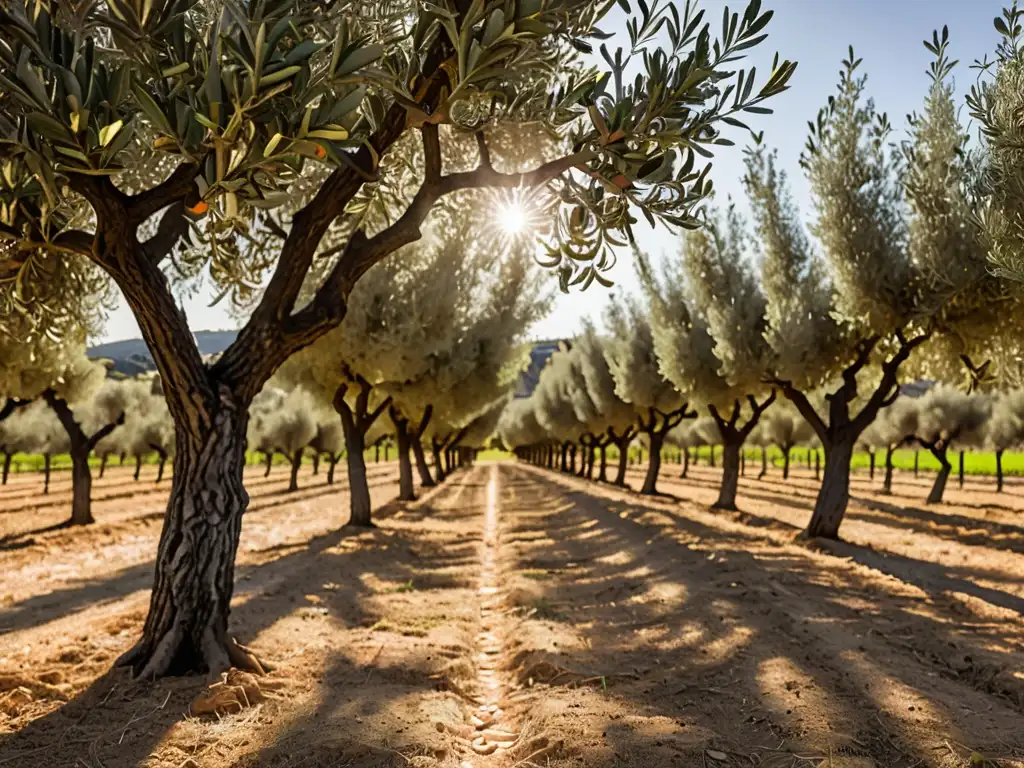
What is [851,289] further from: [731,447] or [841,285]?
[731,447]

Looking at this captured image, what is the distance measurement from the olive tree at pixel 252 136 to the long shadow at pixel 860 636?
3879 millimetres

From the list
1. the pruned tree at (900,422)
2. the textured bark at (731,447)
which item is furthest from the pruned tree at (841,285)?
the pruned tree at (900,422)

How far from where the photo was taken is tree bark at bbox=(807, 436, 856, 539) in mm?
16609

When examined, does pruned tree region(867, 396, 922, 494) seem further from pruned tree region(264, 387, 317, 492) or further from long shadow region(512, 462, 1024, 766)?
pruned tree region(264, 387, 317, 492)

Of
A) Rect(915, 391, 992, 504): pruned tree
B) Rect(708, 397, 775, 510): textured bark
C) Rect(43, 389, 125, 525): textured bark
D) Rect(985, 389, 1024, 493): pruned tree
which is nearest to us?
Rect(43, 389, 125, 525): textured bark

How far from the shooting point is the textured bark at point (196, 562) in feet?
19.8

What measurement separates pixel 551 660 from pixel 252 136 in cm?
543

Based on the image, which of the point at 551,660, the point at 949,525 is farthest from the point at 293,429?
the point at 551,660

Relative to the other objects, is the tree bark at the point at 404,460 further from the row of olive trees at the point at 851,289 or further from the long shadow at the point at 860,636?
the long shadow at the point at 860,636

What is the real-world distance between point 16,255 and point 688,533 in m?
14.5

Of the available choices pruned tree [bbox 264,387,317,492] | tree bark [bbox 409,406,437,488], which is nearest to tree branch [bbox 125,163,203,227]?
tree bark [bbox 409,406,437,488]

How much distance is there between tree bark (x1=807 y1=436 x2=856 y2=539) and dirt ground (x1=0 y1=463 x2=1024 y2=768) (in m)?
0.75

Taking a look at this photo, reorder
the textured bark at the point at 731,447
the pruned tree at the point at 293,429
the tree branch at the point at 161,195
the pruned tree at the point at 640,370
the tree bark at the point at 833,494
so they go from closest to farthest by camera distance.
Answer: the tree branch at the point at 161,195
the tree bark at the point at 833,494
the textured bark at the point at 731,447
the pruned tree at the point at 640,370
the pruned tree at the point at 293,429

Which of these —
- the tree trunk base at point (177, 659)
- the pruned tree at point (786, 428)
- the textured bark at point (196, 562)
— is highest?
the pruned tree at point (786, 428)
